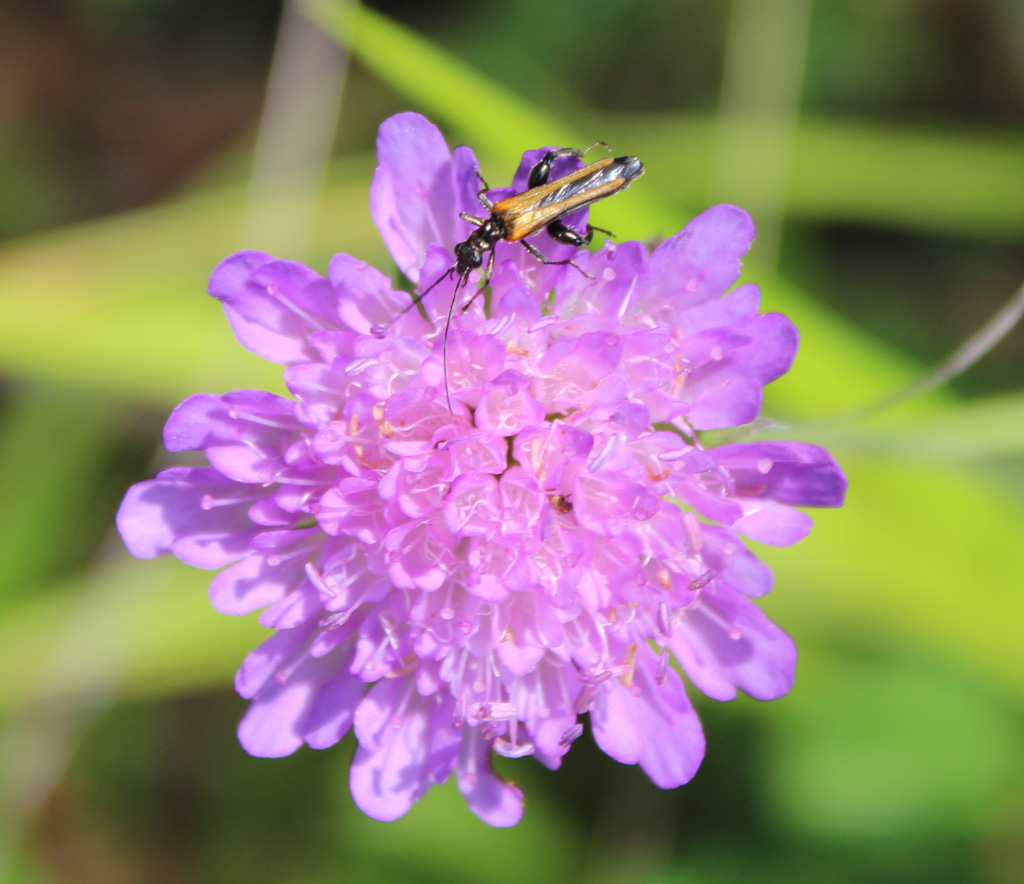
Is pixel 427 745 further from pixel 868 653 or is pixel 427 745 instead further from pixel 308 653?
pixel 868 653

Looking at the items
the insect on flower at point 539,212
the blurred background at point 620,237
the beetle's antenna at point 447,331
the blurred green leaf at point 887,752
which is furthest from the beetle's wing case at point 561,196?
the blurred green leaf at point 887,752

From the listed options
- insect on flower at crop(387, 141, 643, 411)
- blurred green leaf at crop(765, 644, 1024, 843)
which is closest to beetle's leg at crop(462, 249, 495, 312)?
insect on flower at crop(387, 141, 643, 411)

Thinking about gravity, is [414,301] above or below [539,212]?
below

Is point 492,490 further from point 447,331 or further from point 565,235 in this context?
point 565,235

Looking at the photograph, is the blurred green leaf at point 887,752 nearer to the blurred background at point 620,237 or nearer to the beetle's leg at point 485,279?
the blurred background at point 620,237

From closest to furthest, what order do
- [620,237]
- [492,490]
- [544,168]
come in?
[492,490] < [544,168] < [620,237]

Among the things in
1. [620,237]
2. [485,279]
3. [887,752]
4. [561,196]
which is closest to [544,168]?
[561,196]

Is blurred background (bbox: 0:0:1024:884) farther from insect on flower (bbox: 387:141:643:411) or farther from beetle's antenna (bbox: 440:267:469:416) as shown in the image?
beetle's antenna (bbox: 440:267:469:416)
